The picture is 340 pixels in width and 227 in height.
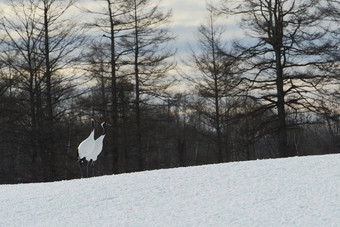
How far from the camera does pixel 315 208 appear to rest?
6730mm

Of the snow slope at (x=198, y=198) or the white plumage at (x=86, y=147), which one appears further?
the white plumage at (x=86, y=147)

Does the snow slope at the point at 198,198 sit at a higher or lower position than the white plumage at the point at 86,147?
lower

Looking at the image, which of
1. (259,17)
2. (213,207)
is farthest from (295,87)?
(213,207)

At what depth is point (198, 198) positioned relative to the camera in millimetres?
7816

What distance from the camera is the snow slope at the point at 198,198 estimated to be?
22.0ft

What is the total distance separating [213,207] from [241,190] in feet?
3.17

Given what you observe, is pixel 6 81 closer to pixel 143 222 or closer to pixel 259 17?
pixel 259 17

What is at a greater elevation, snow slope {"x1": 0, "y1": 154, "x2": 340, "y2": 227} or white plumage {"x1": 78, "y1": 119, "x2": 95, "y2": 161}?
white plumage {"x1": 78, "y1": 119, "x2": 95, "y2": 161}

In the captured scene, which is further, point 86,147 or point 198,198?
point 86,147

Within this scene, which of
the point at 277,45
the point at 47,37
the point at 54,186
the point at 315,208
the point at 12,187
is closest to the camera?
the point at 315,208

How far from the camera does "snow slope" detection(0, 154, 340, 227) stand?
264 inches

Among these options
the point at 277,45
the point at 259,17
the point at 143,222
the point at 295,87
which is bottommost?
the point at 143,222

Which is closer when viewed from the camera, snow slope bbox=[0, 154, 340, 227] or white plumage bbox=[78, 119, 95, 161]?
snow slope bbox=[0, 154, 340, 227]

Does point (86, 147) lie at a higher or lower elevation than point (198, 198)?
higher
